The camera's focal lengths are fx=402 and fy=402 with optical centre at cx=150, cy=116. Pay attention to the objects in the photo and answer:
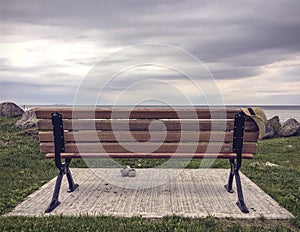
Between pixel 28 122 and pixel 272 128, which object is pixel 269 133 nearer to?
pixel 272 128

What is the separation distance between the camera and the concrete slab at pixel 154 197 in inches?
195

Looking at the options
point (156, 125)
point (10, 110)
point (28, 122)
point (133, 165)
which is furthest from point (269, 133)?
point (156, 125)

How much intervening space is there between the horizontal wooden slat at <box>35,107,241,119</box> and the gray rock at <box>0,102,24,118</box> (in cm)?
1137

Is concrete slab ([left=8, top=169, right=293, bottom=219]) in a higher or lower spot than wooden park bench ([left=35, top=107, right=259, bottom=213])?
lower

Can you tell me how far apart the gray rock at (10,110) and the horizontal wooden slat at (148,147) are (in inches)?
444

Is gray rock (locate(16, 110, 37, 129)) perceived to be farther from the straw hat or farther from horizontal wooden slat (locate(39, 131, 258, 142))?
the straw hat

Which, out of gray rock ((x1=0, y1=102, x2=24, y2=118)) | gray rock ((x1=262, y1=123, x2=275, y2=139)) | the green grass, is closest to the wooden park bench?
the green grass

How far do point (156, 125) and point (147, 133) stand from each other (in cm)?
16

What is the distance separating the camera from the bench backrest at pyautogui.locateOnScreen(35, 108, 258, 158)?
17.2 feet

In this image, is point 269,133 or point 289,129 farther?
point 289,129

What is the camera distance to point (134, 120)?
5.30 metres

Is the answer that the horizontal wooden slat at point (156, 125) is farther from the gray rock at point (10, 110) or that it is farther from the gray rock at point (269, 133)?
the gray rock at point (10, 110)

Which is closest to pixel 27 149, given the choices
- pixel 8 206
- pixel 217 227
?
pixel 8 206

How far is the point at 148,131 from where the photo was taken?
Result: 532cm
